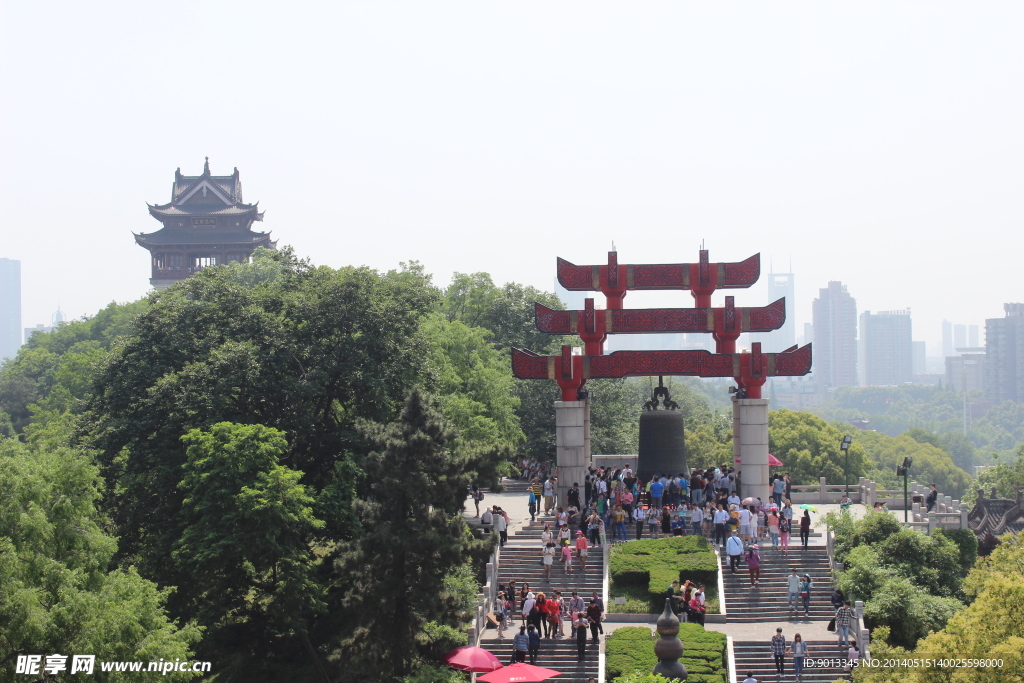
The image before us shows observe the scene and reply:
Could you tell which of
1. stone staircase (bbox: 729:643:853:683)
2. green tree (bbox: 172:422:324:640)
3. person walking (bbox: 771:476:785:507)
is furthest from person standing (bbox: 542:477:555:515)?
stone staircase (bbox: 729:643:853:683)

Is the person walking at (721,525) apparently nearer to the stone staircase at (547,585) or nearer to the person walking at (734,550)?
the person walking at (734,550)

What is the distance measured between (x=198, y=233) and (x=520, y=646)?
241 feet

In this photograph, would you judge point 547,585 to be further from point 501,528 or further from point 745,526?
point 745,526

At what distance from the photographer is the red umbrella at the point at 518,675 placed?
21.1 m

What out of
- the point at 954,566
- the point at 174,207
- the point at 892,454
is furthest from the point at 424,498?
the point at 892,454

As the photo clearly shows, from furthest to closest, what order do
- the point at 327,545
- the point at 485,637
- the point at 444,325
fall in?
the point at 444,325, the point at 327,545, the point at 485,637

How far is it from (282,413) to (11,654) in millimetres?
11830

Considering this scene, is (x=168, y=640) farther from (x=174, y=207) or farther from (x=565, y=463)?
(x=174, y=207)

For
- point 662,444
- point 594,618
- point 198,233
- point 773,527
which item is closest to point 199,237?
point 198,233

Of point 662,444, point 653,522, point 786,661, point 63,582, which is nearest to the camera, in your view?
point 63,582

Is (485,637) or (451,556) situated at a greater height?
(451,556)

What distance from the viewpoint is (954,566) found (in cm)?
2834

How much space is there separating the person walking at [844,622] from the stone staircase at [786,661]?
19cm

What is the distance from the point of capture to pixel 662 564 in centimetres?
2678
